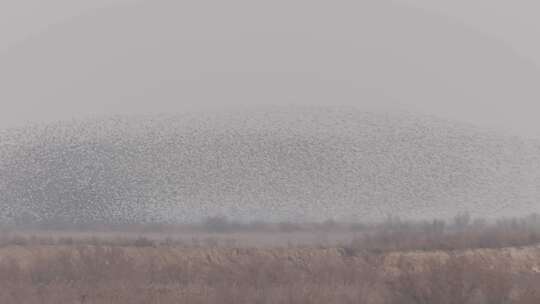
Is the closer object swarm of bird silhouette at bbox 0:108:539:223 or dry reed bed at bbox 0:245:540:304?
dry reed bed at bbox 0:245:540:304

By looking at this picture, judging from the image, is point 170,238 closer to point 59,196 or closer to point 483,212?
point 59,196

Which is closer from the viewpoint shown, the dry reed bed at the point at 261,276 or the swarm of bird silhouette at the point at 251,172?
the dry reed bed at the point at 261,276

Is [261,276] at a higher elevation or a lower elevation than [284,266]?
higher

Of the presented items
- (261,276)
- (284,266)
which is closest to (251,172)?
(284,266)

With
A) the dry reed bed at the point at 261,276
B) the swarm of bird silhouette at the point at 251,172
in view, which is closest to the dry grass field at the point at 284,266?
the dry reed bed at the point at 261,276

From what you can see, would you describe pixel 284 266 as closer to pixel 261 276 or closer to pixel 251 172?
pixel 261 276

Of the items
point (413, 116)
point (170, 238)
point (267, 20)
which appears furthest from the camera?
point (267, 20)

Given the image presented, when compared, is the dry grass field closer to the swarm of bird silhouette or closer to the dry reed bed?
the dry reed bed

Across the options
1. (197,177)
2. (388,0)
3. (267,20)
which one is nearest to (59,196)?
(197,177)

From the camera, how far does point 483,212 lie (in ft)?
76.2

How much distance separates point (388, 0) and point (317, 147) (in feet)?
116

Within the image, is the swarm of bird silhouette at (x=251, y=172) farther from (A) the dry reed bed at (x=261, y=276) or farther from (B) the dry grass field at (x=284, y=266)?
(A) the dry reed bed at (x=261, y=276)

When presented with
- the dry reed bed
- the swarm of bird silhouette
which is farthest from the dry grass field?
the swarm of bird silhouette

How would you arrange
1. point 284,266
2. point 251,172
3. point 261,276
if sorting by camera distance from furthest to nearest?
point 251,172 < point 284,266 < point 261,276
